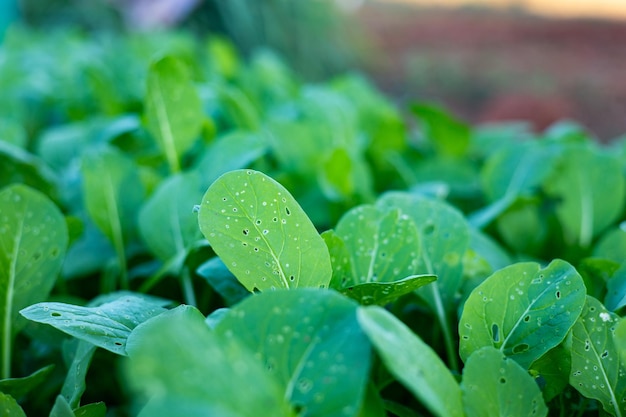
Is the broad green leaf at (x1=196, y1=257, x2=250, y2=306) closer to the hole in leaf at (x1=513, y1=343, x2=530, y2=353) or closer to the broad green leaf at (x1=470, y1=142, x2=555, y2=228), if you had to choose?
the hole in leaf at (x1=513, y1=343, x2=530, y2=353)

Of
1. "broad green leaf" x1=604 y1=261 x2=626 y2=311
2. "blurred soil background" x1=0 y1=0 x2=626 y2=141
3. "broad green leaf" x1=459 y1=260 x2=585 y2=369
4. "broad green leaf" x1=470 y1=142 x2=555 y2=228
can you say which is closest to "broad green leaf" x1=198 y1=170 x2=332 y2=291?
"broad green leaf" x1=459 y1=260 x2=585 y2=369

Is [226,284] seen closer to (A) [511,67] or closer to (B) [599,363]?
(B) [599,363]

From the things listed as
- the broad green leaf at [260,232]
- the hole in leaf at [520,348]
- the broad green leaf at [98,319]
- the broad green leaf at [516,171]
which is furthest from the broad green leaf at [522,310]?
the broad green leaf at [516,171]

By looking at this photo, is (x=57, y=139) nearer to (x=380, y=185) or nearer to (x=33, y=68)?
(x=380, y=185)

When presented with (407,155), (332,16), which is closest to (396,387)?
(407,155)

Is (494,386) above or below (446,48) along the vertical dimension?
above

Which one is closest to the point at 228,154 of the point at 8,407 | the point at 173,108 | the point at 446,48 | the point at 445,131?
the point at 173,108

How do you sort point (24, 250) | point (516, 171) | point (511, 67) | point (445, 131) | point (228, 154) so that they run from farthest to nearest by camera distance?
1. point (511, 67)
2. point (445, 131)
3. point (516, 171)
4. point (228, 154)
5. point (24, 250)

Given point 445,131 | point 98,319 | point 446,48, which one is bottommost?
point 446,48

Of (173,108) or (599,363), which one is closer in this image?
(599,363)
